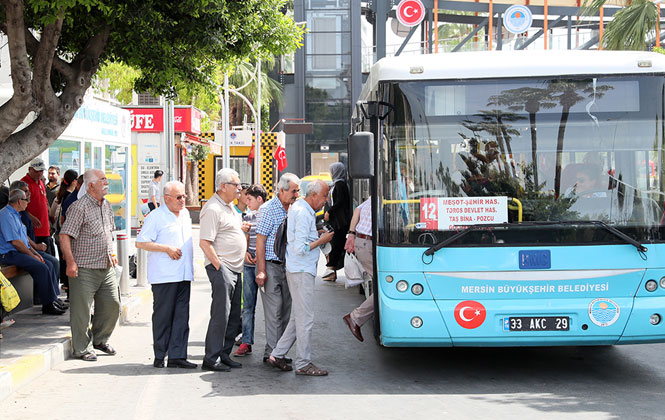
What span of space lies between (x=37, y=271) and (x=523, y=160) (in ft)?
20.8

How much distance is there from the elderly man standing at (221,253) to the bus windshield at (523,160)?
147 centimetres

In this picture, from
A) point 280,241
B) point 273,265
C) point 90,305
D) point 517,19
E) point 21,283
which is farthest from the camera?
point 517,19

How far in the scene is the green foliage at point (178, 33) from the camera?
32.6 ft

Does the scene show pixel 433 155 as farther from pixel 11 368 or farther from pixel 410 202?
pixel 11 368

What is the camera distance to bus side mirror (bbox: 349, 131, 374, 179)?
7.14 m

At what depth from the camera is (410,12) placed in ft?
133

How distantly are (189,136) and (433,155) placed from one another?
1182 inches

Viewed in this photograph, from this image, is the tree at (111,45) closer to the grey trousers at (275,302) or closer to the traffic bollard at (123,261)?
the traffic bollard at (123,261)

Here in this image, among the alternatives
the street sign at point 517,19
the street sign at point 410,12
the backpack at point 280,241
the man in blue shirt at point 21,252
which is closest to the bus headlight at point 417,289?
the backpack at point 280,241

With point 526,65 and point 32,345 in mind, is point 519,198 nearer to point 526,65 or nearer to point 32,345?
point 526,65

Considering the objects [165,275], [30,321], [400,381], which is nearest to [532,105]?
[400,381]

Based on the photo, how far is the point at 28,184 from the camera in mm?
11648

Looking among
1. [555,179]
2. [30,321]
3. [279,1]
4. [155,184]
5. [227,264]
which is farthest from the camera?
[155,184]

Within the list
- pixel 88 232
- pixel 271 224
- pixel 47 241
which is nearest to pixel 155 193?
pixel 47 241
